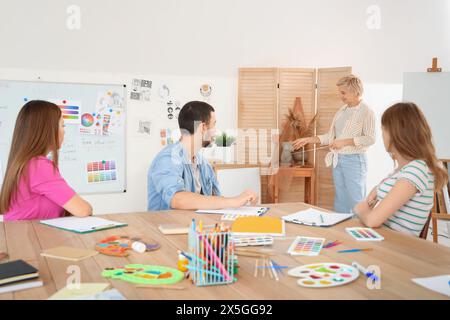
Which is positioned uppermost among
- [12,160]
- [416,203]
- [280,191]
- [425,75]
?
[425,75]

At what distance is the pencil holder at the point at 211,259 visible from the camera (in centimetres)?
122

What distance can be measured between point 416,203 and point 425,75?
2.77 metres

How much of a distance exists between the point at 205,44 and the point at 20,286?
3691 mm

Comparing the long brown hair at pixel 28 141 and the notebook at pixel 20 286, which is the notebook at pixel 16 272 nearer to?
the notebook at pixel 20 286

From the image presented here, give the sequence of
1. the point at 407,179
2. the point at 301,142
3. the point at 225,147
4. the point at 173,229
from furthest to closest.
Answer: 1. the point at 225,147
2. the point at 301,142
3. the point at 407,179
4. the point at 173,229

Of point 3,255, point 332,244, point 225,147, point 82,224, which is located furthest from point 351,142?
point 3,255

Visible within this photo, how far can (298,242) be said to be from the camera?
164 cm

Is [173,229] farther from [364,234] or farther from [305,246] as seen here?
[364,234]

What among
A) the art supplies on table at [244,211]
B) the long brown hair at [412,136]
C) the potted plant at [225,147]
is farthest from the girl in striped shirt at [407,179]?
the potted plant at [225,147]

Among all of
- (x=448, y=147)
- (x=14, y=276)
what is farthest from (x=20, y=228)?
(x=448, y=147)

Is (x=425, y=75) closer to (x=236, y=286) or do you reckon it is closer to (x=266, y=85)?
(x=266, y=85)

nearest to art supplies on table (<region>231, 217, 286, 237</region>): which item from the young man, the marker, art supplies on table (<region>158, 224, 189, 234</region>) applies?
art supplies on table (<region>158, 224, 189, 234</region>)

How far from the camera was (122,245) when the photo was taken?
1.56 meters

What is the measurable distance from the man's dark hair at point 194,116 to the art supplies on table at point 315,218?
26.4 inches
